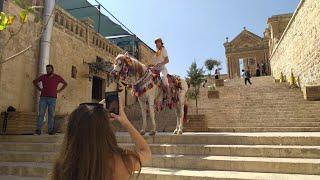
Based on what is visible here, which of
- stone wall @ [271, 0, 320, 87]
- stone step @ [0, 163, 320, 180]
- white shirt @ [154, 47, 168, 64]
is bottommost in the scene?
stone step @ [0, 163, 320, 180]

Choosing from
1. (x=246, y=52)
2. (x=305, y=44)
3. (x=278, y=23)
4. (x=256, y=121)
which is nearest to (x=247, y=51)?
(x=246, y=52)

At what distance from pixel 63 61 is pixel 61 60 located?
0.14 metres

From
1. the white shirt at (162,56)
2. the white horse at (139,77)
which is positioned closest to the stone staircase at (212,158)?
the white horse at (139,77)

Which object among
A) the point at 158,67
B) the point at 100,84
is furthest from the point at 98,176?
the point at 100,84

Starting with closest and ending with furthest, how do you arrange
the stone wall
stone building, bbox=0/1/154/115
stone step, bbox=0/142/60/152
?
stone step, bbox=0/142/60/152
stone building, bbox=0/1/154/115
the stone wall

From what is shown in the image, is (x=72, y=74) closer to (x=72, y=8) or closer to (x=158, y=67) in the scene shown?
(x=72, y=8)

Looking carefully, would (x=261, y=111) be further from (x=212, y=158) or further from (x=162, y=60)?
(x=212, y=158)

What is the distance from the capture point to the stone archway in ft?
137

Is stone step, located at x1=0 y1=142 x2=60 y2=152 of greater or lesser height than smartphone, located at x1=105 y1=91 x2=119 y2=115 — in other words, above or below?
below

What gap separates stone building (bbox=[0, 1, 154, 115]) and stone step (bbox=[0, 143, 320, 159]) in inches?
86.0

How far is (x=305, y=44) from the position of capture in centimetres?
1491

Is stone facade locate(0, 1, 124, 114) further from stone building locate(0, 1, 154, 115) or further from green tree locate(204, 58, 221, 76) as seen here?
green tree locate(204, 58, 221, 76)

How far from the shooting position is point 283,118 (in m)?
10.7

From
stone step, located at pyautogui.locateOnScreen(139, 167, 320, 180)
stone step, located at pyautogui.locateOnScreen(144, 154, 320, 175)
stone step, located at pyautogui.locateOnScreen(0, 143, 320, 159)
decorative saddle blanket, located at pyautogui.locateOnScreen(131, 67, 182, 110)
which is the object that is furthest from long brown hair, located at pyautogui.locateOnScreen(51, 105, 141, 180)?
decorative saddle blanket, located at pyautogui.locateOnScreen(131, 67, 182, 110)
